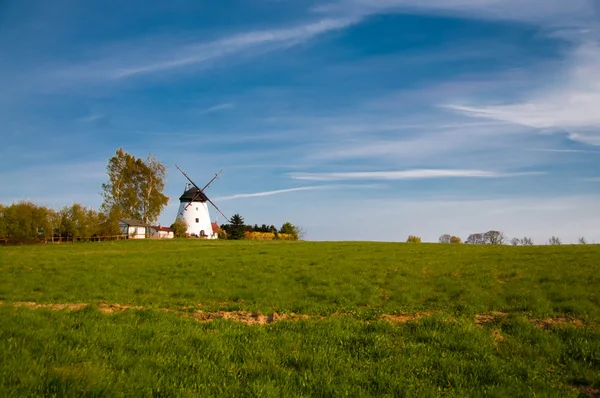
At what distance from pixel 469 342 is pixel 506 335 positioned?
164 centimetres

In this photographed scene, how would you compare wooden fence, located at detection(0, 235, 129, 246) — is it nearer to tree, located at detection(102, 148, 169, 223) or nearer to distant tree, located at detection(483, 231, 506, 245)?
tree, located at detection(102, 148, 169, 223)

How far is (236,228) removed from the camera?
110938mm

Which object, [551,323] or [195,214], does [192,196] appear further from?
[551,323]

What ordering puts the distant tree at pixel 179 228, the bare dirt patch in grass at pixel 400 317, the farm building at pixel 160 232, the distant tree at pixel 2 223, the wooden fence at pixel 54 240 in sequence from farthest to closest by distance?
the farm building at pixel 160 232 → the distant tree at pixel 179 228 → the wooden fence at pixel 54 240 → the distant tree at pixel 2 223 → the bare dirt patch in grass at pixel 400 317

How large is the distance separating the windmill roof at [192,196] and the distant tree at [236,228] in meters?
12.3

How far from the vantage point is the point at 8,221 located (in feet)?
254

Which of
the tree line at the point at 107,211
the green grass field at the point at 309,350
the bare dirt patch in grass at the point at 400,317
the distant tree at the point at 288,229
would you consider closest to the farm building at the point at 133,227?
the tree line at the point at 107,211

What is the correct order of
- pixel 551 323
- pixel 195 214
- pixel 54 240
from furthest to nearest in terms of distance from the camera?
pixel 195 214 < pixel 54 240 < pixel 551 323

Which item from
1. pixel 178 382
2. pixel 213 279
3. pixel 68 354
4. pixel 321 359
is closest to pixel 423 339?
pixel 321 359

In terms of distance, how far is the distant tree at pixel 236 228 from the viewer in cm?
10938

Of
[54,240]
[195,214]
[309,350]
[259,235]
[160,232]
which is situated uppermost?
[195,214]

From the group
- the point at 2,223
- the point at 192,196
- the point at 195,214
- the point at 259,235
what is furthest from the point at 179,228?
the point at 2,223

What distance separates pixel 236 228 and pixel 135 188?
29.2 metres

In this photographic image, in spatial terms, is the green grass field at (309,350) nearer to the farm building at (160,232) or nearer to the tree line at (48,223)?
the tree line at (48,223)
